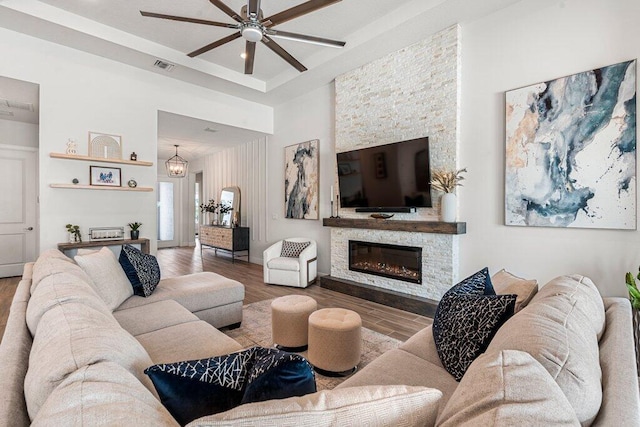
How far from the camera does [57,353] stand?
32.7 inches

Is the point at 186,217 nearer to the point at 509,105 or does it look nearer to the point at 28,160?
the point at 28,160

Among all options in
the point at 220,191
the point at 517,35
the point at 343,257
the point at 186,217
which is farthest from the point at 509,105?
the point at 186,217

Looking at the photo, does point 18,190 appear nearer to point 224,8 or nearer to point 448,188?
point 224,8

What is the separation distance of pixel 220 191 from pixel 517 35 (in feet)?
24.2

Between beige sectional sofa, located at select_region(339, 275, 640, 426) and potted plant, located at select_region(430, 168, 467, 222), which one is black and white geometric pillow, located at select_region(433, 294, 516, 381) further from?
potted plant, located at select_region(430, 168, 467, 222)

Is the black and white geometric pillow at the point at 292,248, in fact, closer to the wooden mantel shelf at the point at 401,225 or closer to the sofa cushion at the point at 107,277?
the wooden mantel shelf at the point at 401,225

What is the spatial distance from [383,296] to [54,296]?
11.3ft

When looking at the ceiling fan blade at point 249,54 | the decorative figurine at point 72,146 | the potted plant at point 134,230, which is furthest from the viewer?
Answer: the potted plant at point 134,230

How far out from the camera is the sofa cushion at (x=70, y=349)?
750mm

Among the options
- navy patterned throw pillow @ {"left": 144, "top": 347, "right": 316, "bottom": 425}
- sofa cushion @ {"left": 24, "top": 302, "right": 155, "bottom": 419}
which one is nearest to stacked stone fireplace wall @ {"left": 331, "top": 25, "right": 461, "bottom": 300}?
navy patterned throw pillow @ {"left": 144, "top": 347, "right": 316, "bottom": 425}

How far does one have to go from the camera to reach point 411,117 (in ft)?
13.2

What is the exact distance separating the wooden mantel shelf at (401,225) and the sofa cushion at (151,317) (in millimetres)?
2697

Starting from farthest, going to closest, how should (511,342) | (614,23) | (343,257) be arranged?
(343,257)
(614,23)
(511,342)

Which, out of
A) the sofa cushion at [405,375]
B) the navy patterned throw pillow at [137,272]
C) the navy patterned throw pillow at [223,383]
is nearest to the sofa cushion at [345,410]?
the navy patterned throw pillow at [223,383]
